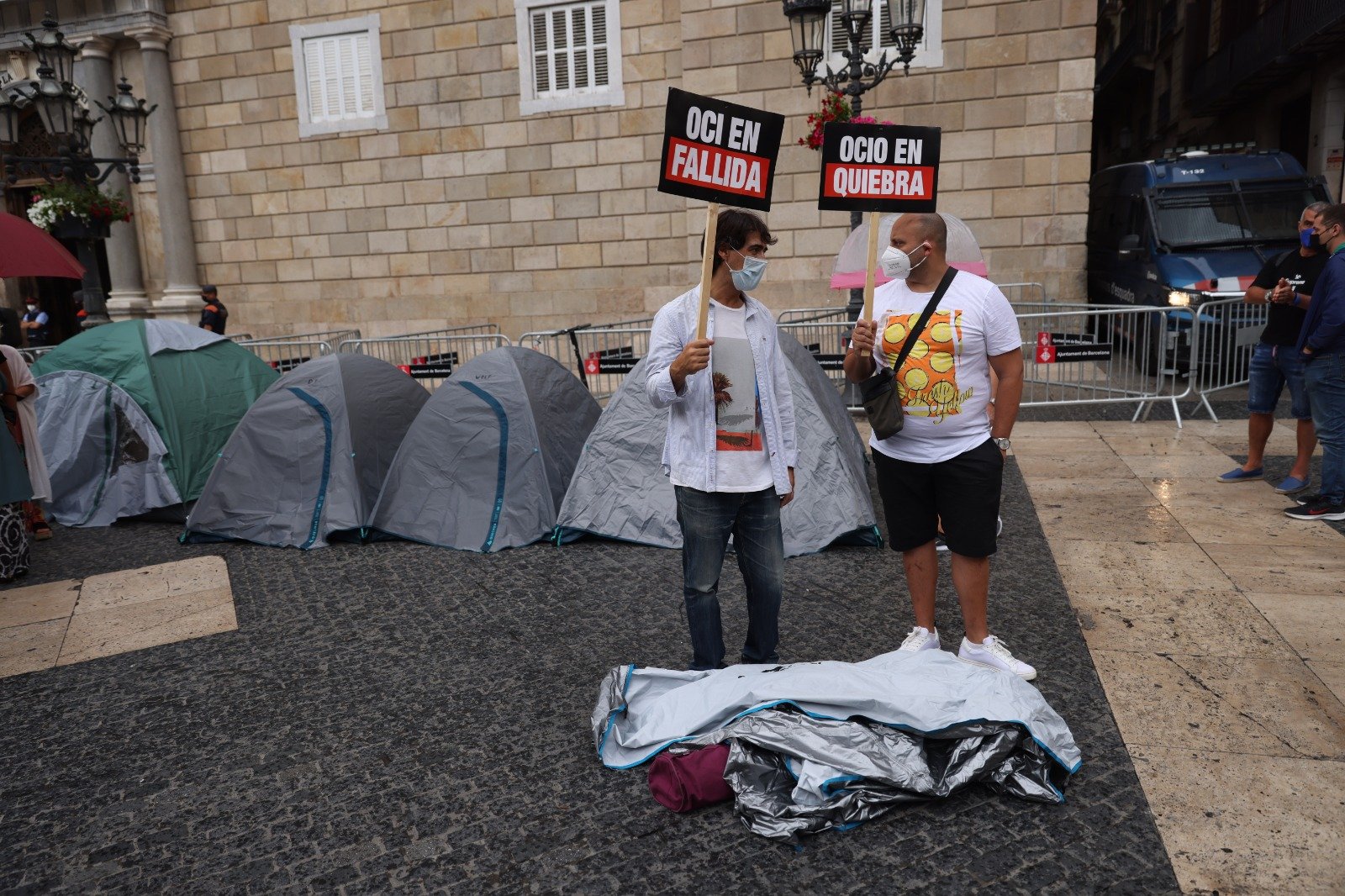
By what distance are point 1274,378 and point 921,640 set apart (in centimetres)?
432

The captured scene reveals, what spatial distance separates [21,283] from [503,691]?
19.1m

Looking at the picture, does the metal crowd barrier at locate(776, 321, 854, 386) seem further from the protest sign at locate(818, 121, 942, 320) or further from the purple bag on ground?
the purple bag on ground

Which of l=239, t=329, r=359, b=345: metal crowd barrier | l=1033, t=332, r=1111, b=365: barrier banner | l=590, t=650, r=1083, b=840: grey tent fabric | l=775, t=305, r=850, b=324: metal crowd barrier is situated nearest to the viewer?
l=590, t=650, r=1083, b=840: grey tent fabric

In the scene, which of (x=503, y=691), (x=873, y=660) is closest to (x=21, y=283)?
(x=503, y=691)

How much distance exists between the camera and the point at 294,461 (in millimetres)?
6848

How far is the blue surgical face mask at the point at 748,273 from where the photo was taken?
11.7ft

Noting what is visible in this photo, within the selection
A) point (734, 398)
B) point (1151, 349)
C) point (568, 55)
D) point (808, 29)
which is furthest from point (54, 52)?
point (1151, 349)

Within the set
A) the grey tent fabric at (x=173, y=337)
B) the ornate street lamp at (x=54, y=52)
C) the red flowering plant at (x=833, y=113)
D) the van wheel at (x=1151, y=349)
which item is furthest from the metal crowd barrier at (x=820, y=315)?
the ornate street lamp at (x=54, y=52)

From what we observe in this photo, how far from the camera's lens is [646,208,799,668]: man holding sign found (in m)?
3.63

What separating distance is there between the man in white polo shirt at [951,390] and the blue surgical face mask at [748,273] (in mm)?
521

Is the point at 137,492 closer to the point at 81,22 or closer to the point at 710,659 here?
the point at 710,659

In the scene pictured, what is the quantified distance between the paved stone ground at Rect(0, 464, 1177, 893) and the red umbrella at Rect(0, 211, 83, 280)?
269cm

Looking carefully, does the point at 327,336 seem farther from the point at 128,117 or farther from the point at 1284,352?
the point at 1284,352

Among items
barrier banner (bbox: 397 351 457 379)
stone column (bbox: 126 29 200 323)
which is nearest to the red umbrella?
barrier banner (bbox: 397 351 457 379)
